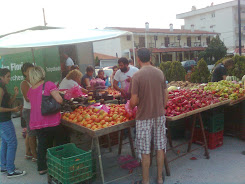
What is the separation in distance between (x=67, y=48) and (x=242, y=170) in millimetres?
7497

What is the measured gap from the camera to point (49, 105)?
351 centimetres

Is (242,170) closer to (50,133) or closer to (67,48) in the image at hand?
(50,133)

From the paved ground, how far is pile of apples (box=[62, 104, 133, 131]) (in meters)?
0.97

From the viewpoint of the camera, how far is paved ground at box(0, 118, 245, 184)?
354 cm

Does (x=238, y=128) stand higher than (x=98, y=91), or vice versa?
(x=98, y=91)

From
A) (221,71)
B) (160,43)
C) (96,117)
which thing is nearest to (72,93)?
(96,117)

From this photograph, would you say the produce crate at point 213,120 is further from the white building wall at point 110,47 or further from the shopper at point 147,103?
the white building wall at point 110,47

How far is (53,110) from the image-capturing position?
3.54 metres

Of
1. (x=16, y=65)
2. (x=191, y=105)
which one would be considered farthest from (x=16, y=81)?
(x=191, y=105)

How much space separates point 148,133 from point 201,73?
10.6 metres

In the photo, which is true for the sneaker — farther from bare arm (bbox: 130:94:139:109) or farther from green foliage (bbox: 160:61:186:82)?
green foliage (bbox: 160:61:186:82)

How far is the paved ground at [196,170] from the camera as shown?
3.54 m

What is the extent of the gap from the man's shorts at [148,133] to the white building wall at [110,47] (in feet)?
105

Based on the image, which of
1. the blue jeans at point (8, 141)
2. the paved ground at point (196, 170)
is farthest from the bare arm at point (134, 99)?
the blue jeans at point (8, 141)
